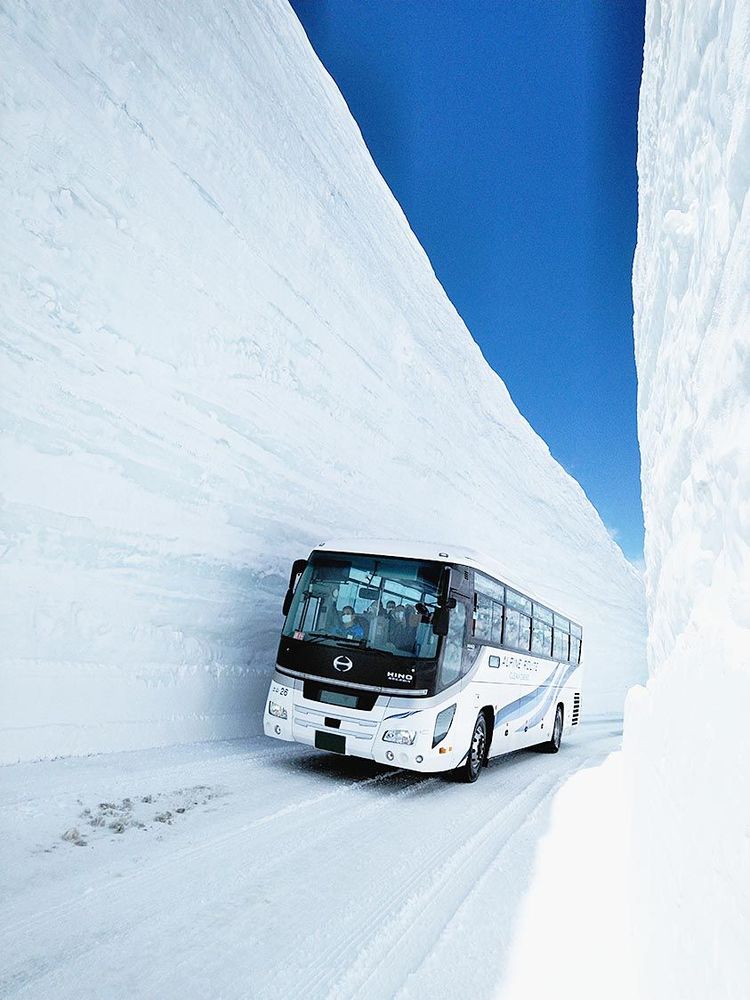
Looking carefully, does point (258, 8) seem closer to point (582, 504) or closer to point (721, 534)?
point (721, 534)

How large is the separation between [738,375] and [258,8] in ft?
40.4

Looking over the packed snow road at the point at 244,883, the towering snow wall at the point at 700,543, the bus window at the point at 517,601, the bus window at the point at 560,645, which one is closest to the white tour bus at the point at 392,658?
the packed snow road at the point at 244,883

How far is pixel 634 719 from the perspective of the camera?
3.60m

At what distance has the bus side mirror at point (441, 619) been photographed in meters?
6.35

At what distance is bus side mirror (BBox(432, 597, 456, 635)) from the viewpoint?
6.35m

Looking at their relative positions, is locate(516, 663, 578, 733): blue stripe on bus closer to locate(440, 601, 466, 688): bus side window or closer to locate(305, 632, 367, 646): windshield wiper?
locate(440, 601, 466, 688): bus side window

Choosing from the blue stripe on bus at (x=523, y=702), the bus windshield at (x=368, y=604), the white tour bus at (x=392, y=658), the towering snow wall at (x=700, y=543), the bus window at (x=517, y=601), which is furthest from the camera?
the bus window at (x=517, y=601)

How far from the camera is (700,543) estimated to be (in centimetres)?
228

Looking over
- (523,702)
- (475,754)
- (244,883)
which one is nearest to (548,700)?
(523,702)

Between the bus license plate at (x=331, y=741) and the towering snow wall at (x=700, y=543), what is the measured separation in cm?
328

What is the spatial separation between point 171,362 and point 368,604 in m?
3.35

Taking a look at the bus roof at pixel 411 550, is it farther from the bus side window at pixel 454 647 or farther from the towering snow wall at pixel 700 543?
the towering snow wall at pixel 700 543

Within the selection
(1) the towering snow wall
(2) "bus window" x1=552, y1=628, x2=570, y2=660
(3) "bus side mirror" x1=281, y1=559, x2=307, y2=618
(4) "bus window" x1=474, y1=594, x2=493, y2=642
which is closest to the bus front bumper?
(3) "bus side mirror" x1=281, y1=559, x2=307, y2=618

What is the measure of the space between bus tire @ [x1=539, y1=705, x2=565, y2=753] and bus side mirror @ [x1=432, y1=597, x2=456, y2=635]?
19.1 ft
